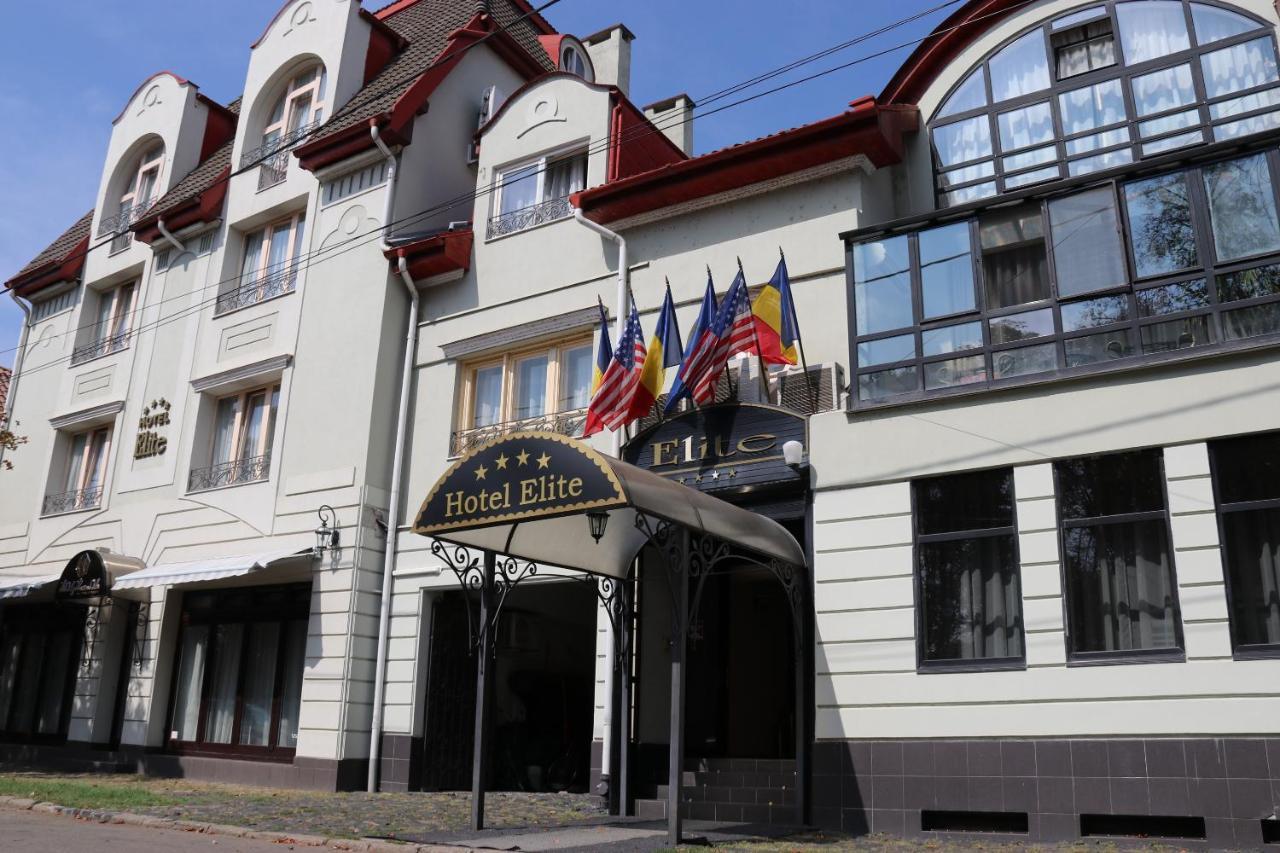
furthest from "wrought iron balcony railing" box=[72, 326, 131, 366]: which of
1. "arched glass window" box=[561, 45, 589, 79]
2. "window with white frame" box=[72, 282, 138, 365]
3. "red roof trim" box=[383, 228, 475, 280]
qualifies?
"arched glass window" box=[561, 45, 589, 79]

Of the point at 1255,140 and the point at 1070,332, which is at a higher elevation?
the point at 1255,140

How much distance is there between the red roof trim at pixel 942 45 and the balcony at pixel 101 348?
15.8m

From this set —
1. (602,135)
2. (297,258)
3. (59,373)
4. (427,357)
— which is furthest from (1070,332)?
(59,373)

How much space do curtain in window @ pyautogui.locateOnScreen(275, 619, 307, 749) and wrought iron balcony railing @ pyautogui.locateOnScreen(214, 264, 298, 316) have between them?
5.81 meters

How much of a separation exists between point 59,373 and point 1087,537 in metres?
20.9

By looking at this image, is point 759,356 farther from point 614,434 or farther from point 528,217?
point 528,217

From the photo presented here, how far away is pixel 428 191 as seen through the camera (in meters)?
18.5

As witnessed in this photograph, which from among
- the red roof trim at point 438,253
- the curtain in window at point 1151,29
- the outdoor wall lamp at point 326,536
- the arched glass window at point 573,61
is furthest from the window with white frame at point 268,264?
the curtain in window at point 1151,29

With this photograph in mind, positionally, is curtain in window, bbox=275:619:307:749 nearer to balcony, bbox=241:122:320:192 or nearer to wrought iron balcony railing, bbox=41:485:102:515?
wrought iron balcony railing, bbox=41:485:102:515

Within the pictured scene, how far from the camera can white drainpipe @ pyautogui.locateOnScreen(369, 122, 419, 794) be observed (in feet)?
52.2

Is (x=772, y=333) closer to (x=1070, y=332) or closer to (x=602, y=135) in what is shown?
(x=1070, y=332)

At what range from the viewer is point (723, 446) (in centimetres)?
1348

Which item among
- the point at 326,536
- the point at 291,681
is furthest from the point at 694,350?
the point at 291,681

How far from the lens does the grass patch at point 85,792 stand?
502 inches
